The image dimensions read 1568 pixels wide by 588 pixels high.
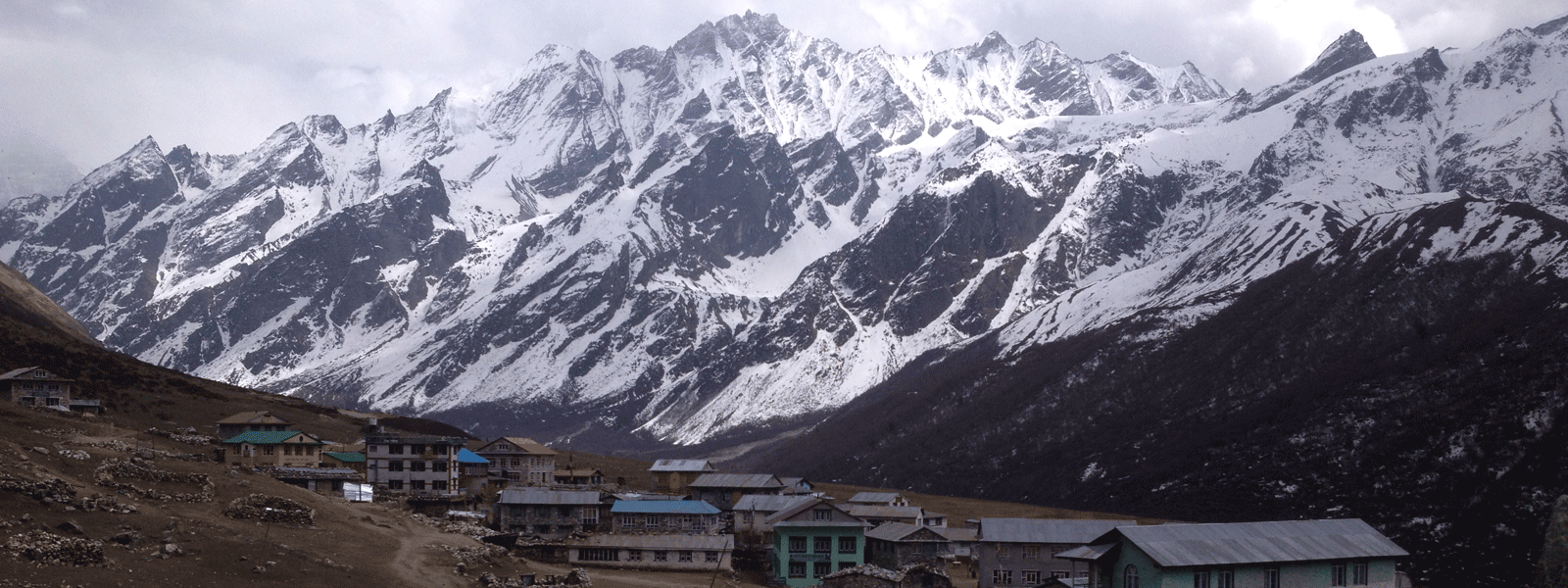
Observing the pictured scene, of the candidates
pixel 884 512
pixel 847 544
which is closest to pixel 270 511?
pixel 847 544

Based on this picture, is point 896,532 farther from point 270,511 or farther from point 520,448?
point 520,448

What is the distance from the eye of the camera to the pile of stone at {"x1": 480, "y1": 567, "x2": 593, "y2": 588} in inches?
2813

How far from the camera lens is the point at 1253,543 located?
68.5 metres

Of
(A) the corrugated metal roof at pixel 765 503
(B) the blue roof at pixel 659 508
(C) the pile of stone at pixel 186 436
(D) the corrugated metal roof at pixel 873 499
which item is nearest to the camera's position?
(B) the blue roof at pixel 659 508

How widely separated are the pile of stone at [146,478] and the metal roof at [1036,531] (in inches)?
1846

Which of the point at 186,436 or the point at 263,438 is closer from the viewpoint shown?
the point at 263,438

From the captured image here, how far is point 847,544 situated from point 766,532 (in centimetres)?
1178

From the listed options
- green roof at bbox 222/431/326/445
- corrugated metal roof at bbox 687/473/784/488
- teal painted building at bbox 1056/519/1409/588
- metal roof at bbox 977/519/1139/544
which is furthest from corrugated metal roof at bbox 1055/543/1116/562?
green roof at bbox 222/431/326/445

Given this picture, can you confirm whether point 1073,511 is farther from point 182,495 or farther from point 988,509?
point 182,495

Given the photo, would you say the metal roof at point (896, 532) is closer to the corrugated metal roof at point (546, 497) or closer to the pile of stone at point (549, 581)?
the corrugated metal roof at point (546, 497)

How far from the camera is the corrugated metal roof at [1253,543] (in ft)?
216

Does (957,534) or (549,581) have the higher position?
(549,581)

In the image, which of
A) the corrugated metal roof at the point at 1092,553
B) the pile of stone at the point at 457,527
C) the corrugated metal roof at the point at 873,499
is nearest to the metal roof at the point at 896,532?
the corrugated metal roof at the point at 873,499

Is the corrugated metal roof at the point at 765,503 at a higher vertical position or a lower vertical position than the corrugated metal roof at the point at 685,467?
lower
